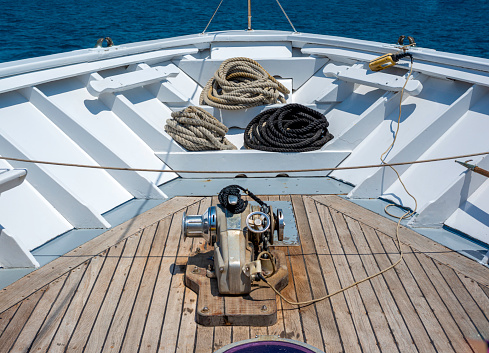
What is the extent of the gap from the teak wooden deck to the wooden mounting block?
0.04 m

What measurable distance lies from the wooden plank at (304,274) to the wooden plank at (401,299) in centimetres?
37

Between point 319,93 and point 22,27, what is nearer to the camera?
point 319,93

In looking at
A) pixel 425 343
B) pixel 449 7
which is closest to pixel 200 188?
pixel 425 343

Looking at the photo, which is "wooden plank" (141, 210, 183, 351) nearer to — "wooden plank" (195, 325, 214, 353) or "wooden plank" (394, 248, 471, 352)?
"wooden plank" (195, 325, 214, 353)

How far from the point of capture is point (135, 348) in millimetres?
2172

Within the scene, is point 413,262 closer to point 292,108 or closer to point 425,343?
point 425,343

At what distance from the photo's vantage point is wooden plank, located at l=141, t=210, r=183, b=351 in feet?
7.32

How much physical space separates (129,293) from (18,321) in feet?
1.76

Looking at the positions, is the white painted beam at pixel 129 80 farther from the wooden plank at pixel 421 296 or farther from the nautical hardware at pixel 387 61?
the wooden plank at pixel 421 296

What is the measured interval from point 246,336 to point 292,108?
8.49 feet

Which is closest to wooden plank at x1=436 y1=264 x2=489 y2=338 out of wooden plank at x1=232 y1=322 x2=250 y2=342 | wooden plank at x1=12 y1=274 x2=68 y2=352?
wooden plank at x1=232 y1=322 x2=250 y2=342

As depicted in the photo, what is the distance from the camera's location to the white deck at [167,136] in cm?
318

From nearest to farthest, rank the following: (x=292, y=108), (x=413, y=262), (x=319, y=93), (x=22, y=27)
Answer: (x=413, y=262)
(x=292, y=108)
(x=319, y=93)
(x=22, y=27)

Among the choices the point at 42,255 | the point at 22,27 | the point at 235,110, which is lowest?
the point at 42,255
